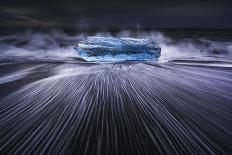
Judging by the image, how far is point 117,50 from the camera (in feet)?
22.1

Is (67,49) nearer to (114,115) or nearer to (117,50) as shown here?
(117,50)

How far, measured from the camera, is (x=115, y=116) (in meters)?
2.62

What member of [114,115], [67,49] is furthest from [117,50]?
[114,115]

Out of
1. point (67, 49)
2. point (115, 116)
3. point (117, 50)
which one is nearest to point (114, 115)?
point (115, 116)

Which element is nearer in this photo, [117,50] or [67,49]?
[117,50]

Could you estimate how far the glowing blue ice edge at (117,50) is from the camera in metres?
6.64

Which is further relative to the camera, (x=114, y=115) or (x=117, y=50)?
(x=117, y=50)

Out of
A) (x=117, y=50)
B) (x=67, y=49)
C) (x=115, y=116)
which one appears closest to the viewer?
(x=115, y=116)

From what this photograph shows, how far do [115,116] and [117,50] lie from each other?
428 centimetres

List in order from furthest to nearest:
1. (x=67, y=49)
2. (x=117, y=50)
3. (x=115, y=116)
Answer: (x=67, y=49), (x=117, y=50), (x=115, y=116)

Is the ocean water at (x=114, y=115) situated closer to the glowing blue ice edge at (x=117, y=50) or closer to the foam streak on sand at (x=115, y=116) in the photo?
the foam streak on sand at (x=115, y=116)

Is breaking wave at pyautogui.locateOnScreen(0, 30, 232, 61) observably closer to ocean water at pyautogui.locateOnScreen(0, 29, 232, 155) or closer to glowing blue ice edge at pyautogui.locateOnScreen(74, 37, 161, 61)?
glowing blue ice edge at pyautogui.locateOnScreen(74, 37, 161, 61)

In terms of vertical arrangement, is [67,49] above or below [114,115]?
above

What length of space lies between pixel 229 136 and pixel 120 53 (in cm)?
479
